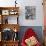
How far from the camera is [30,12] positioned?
5172mm

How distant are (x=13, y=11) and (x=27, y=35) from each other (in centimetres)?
85

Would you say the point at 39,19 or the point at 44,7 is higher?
the point at 44,7

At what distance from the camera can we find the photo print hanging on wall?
5.15 metres

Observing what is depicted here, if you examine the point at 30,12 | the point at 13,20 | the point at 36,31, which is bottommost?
the point at 36,31

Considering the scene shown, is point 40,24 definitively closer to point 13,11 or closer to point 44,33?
point 44,33

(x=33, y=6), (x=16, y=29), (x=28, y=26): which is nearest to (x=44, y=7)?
(x=33, y=6)

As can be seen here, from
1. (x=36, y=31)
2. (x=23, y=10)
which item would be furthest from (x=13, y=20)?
(x=36, y=31)

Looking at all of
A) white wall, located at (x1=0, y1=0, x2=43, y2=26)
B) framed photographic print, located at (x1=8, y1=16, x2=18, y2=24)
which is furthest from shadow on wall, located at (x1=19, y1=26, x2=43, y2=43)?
framed photographic print, located at (x1=8, y1=16, x2=18, y2=24)

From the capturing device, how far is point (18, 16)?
16.9ft

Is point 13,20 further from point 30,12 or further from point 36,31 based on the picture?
point 36,31

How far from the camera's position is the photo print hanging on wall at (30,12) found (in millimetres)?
5150

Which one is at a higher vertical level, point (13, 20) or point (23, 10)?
point (23, 10)

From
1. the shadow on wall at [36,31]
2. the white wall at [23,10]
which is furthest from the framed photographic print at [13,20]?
the shadow on wall at [36,31]

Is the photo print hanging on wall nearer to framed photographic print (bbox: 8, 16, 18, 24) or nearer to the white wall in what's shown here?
the white wall
